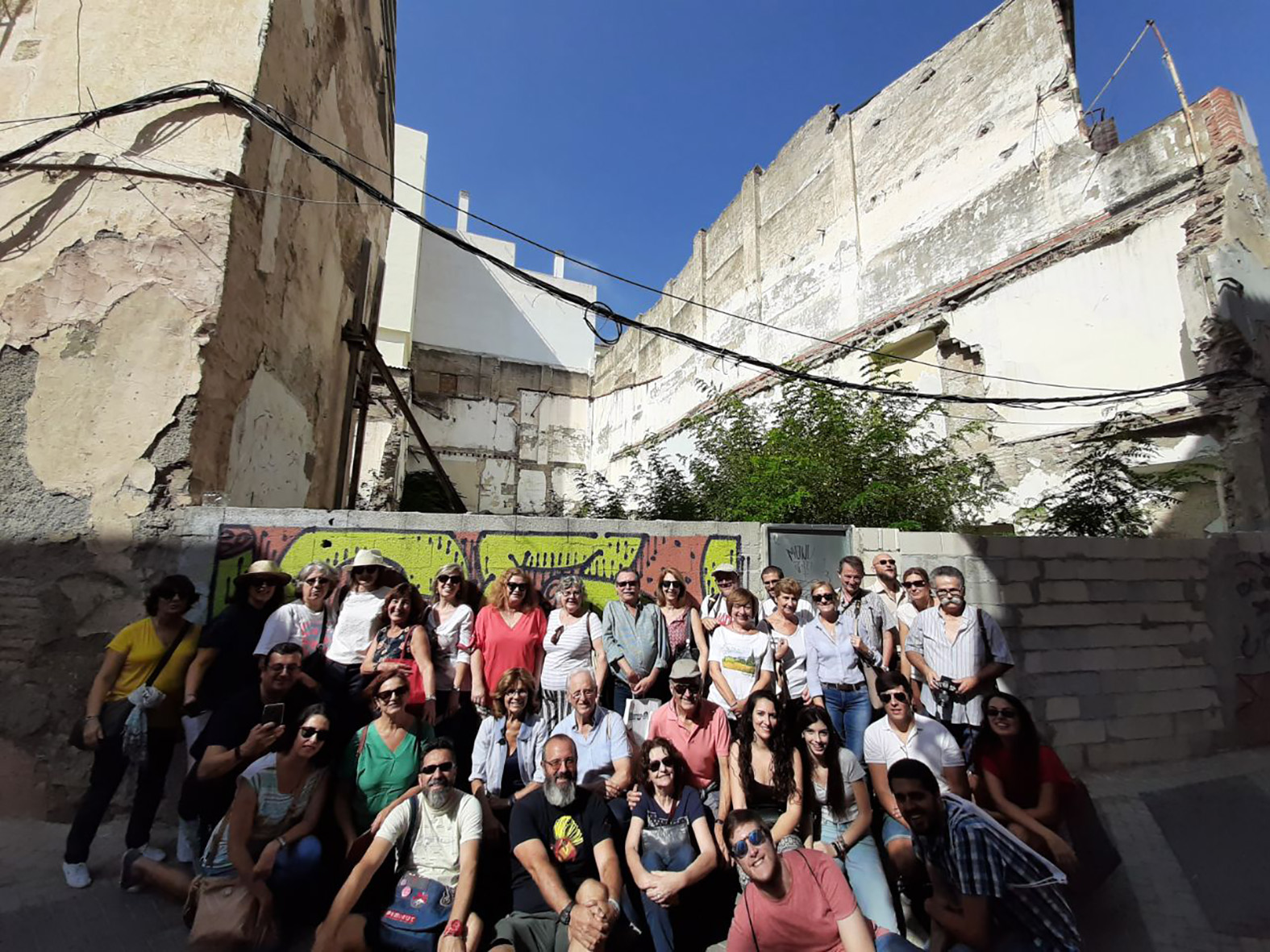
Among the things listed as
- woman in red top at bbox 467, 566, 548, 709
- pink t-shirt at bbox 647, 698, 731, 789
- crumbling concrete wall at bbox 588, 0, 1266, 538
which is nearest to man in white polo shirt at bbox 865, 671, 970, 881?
→ pink t-shirt at bbox 647, 698, 731, 789

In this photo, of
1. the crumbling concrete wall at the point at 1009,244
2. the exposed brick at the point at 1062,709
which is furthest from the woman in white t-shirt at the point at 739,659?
the crumbling concrete wall at the point at 1009,244

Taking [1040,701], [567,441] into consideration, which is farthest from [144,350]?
[567,441]

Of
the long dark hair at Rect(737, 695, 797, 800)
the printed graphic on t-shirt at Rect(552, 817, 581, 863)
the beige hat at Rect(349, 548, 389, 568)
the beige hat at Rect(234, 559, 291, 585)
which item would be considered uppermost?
the beige hat at Rect(349, 548, 389, 568)

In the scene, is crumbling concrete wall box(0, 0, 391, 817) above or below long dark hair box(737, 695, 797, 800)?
above

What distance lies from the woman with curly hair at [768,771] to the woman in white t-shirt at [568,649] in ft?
3.45

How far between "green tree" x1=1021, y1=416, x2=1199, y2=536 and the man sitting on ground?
759 centimetres

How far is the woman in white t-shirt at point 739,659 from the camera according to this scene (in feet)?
13.4

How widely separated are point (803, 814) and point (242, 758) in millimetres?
3045

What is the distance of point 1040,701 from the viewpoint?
539 cm

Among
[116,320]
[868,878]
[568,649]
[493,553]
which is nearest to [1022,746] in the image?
[868,878]

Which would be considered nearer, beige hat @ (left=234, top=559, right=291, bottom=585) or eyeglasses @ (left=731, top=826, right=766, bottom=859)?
eyeglasses @ (left=731, top=826, right=766, bottom=859)

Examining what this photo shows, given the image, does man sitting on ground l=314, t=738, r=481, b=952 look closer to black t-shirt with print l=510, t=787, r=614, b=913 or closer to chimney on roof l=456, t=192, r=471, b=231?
black t-shirt with print l=510, t=787, r=614, b=913

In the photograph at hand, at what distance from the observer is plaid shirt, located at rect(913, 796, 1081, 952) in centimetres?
268

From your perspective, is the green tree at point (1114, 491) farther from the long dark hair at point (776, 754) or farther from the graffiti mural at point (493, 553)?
the long dark hair at point (776, 754)
